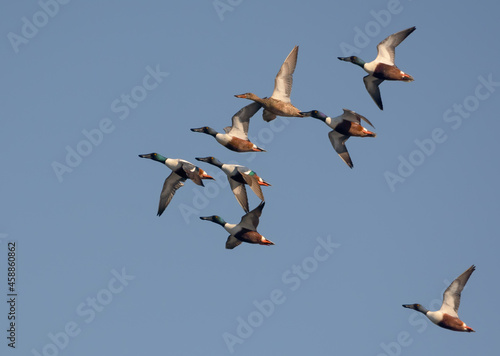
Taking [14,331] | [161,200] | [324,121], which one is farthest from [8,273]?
[324,121]

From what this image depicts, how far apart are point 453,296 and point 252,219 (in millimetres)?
7604

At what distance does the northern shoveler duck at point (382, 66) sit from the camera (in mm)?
43850

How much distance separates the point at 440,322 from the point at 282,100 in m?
9.64

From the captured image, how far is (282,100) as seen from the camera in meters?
43.6

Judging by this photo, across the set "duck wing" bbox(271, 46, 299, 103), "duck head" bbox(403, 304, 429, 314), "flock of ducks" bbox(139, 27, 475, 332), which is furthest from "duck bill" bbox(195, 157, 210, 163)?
"duck head" bbox(403, 304, 429, 314)

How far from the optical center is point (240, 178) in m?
42.8

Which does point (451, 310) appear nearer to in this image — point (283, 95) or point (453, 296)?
point (453, 296)

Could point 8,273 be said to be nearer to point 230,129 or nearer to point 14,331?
point 14,331

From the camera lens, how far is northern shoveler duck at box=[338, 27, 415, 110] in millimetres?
43850

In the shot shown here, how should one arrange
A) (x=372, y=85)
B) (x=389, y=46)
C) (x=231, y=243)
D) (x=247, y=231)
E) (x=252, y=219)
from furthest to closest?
1. (x=372, y=85)
2. (x=389, y=46)
3. (x=231, y=243)
4. (x=247, y=231)
5. (x=252, y=219)

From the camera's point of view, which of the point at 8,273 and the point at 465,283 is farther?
the point at 8,273

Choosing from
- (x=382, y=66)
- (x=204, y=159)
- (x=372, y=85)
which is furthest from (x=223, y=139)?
(x=382, y=66)

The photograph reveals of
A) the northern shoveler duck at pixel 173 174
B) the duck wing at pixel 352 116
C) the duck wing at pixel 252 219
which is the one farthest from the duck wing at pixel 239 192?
the duck wing at pixel 352 116

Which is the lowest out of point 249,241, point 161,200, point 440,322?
point 440,322
